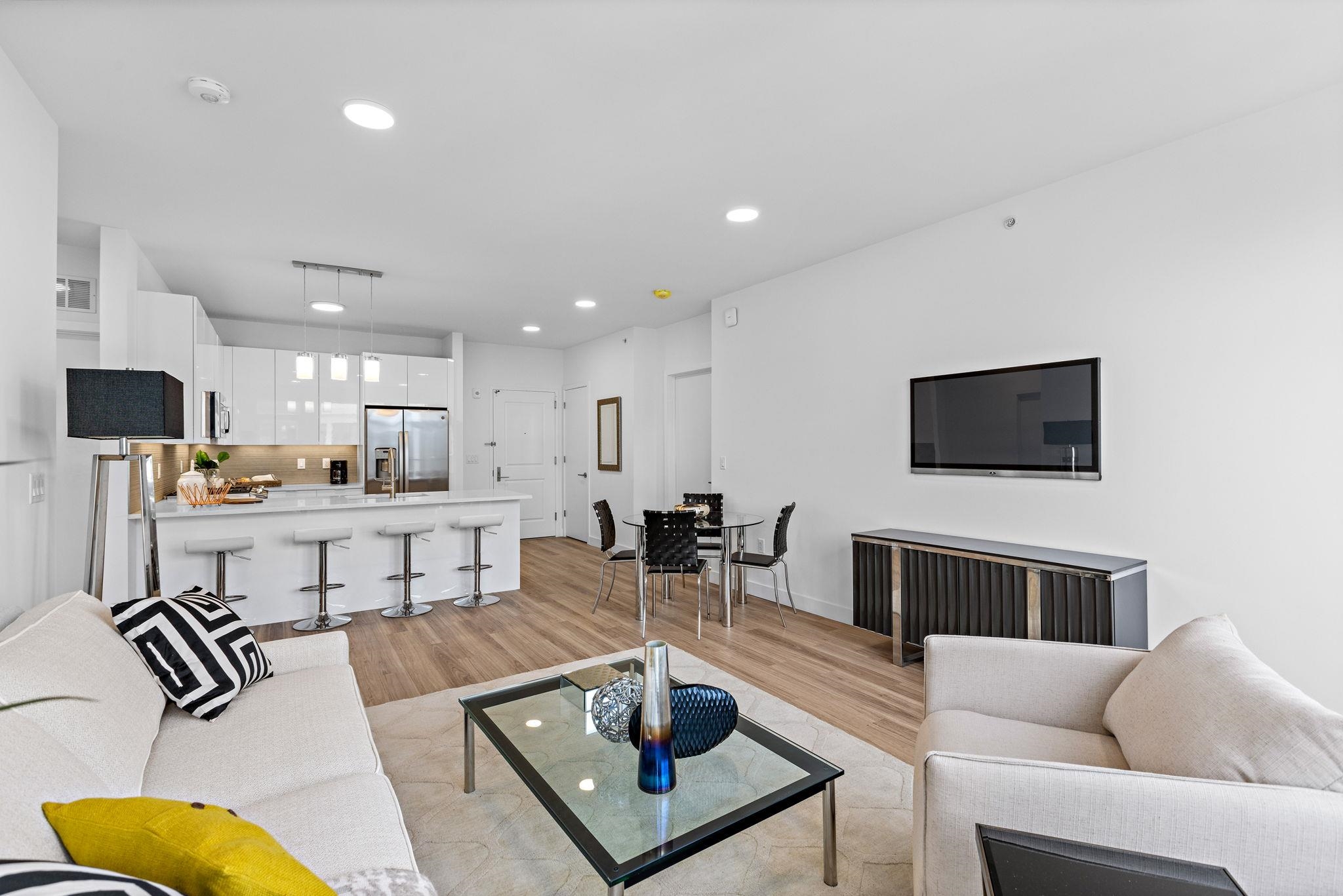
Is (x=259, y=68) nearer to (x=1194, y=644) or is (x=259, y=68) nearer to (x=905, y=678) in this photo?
(x=1194, y=644)

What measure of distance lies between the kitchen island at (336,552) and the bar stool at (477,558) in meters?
0.11

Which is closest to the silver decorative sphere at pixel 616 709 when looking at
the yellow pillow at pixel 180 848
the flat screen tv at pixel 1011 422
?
the yellow pillow at pixel 180 848

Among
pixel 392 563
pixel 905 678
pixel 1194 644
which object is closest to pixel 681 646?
pixel 905 678

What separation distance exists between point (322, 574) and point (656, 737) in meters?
3.76

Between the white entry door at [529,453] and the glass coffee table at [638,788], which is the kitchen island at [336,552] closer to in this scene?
the white entry door at [529,453]

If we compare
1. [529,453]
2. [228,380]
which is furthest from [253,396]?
[529,453]

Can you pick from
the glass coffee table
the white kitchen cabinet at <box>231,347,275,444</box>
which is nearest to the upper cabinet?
the white kitchen cabinet at <box>231,347,275,444</box>

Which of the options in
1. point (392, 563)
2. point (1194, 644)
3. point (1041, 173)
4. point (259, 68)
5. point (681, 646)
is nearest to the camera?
point (1194, 644)

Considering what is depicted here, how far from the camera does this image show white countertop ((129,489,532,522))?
170 inches

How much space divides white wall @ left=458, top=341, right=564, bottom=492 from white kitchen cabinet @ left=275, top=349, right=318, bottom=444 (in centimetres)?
172

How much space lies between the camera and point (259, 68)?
238 cm

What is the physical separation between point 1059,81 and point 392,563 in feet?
16.8

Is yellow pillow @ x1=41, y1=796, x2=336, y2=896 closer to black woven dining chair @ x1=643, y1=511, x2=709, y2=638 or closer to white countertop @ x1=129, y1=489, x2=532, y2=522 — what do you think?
black woven dining chair @ x1=643, y1=511, x2=709, y2=638

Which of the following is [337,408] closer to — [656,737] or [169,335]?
[169,335]
